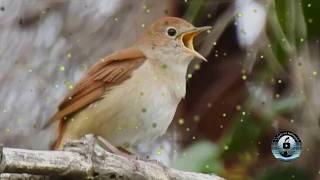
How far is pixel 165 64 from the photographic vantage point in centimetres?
175

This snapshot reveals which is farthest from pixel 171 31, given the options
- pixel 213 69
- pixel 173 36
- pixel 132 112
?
pixel 213 69

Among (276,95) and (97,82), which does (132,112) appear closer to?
(97,82)

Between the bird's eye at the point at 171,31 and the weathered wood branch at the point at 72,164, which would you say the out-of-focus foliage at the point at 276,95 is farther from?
the weathered wood branch at the point at 72,164

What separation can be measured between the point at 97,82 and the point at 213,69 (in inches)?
10.1

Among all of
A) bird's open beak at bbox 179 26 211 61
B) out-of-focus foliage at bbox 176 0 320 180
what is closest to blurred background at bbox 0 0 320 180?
out-of-focus foliage at bbox 176 0 320 180

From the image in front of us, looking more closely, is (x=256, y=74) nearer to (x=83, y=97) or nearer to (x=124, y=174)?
(x=83, y=97)

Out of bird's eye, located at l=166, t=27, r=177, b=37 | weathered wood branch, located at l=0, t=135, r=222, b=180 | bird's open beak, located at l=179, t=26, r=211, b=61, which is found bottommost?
weathered wood branch, located at l=0, t=135, r=222, b=180

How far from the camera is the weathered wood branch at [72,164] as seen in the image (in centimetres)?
146

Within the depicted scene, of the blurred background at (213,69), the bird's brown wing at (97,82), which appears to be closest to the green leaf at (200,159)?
the blurred background at (213,69)

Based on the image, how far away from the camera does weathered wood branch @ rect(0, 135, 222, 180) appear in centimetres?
146

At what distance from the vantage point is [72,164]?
149 centimetres

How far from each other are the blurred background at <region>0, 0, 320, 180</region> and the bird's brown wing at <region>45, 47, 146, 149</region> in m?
0.06

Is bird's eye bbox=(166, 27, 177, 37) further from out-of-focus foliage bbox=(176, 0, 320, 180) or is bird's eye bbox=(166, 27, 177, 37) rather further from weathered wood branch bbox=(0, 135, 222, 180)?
weathered wood branch bbox=(0, 135, 222, 180)

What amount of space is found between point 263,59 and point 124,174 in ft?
1.50
